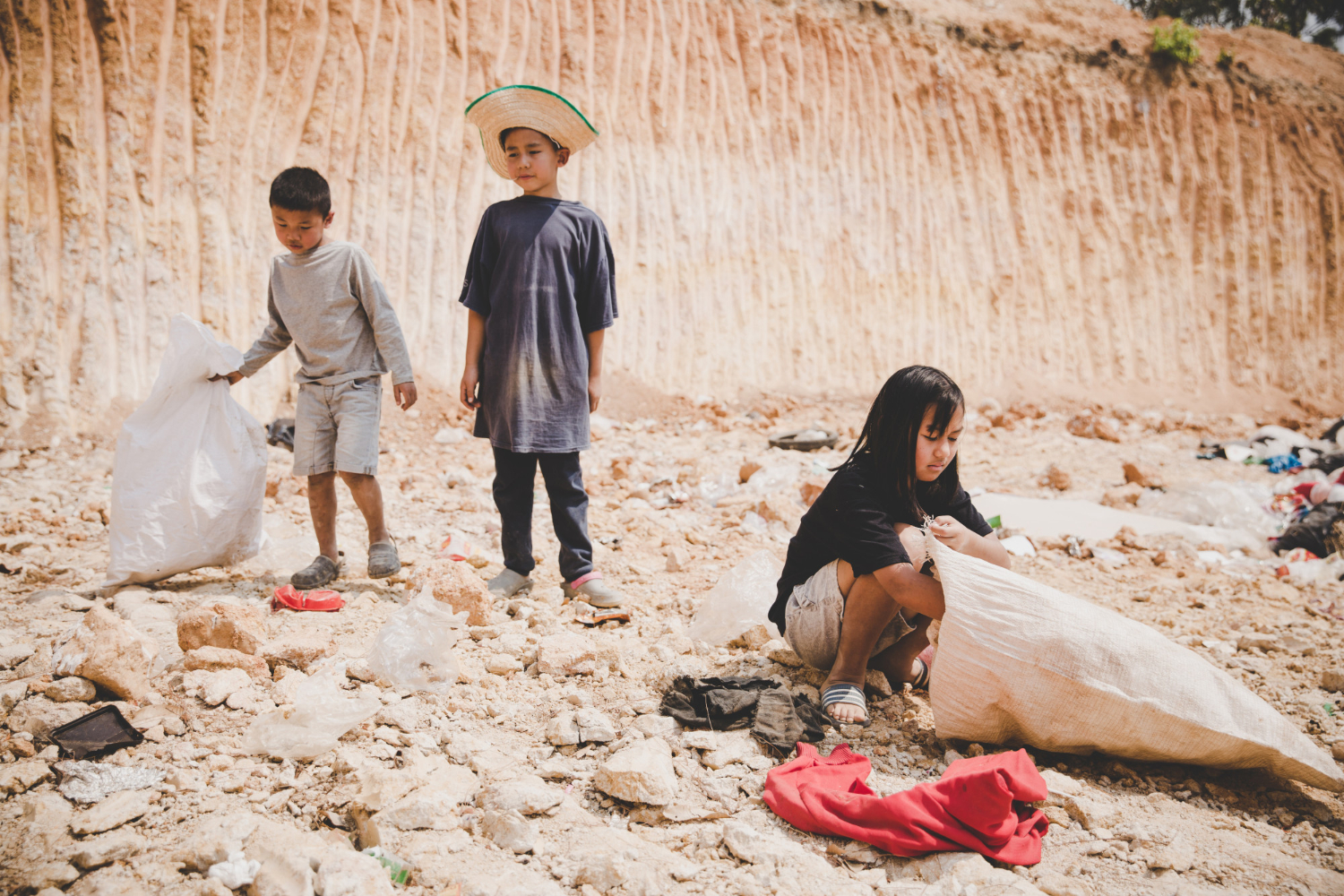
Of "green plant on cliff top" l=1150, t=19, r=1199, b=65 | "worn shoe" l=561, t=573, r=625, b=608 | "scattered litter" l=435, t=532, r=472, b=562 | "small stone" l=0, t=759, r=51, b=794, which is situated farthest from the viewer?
"green plant on cliff top" l=1150, t=19, r=1199, b=65

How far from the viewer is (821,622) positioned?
Result: 2170 mm

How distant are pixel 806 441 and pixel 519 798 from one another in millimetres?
4206

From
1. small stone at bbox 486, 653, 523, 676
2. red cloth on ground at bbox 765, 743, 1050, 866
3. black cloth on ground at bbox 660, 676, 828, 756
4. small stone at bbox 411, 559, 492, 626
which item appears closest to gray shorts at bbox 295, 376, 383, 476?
small stone at bbox 411, 559, 492, 626

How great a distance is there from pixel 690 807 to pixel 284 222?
2.30 meters

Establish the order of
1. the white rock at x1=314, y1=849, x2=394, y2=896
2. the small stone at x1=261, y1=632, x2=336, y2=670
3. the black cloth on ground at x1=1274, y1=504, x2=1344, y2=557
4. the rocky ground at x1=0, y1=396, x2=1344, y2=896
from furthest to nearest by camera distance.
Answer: the black cloth on ground at x1=1274, y1=504, x2=1344, y2=557
the small stone at x1=261, y1=632, x2=336, y2=670
the rocky ground at x1=0, y1=396, x2=1344, y2=896
the white rock at x1=314, y1=849, x2=394, y2=896

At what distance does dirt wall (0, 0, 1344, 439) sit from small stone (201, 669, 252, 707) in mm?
3959

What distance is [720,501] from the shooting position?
421cm

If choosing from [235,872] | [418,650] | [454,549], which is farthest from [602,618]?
[235,872]

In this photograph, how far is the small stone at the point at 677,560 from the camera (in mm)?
3158

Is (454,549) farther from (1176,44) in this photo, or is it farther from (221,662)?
(1176,44)

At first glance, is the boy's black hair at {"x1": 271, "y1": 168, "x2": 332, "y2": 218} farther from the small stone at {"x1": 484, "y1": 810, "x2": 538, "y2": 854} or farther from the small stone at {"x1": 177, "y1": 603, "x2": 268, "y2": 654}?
the small stone at {"x1": 484, "y1": 810, "x2": 538, "y2": 854}

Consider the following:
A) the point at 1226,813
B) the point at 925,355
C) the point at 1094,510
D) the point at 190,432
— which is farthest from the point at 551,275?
the point at 925,355

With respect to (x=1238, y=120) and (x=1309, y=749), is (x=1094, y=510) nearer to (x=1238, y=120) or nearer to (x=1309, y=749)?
(x=1309, y=749)

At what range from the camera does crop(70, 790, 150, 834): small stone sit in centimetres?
147
